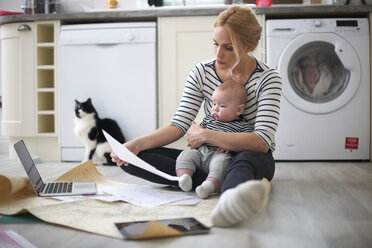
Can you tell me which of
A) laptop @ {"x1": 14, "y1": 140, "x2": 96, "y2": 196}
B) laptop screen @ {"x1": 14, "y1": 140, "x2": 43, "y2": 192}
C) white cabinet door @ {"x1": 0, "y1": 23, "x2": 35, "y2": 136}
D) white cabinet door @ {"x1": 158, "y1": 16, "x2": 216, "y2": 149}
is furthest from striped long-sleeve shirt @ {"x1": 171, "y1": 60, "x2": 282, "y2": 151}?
white cabinet door @ {"x1": 0, "y1": 23, "x2": 35, "y2": 136}

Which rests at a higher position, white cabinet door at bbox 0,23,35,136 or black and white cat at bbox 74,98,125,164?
white cabinet door at bbox 0,23,35,136

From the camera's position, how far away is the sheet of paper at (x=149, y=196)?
1.32 meters

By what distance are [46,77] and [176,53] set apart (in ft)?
3.27

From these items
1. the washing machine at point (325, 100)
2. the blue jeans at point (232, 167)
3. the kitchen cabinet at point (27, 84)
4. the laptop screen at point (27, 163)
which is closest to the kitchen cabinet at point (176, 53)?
the washing machine at point (325, 100)

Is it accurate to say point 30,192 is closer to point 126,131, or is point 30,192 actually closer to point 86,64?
point 126,131

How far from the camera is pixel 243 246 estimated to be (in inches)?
36.8

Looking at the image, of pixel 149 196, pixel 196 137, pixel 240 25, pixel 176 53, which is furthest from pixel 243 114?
pixel 176 53

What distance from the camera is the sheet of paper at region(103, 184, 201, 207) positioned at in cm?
132

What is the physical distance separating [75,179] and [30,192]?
0.30m

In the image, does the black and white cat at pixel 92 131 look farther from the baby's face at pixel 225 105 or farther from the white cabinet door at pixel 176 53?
the baby's face at pixel 225 105

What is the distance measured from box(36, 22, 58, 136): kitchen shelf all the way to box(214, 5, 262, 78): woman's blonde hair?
165 centimetres

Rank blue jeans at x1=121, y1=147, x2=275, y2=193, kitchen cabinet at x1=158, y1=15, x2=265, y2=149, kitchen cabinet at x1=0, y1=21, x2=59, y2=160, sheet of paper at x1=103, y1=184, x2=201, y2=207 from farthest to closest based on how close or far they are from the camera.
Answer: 1. kitchen cabinet at x1=0, y1=21, x2=59, y2=160
2. kitchen cabinet at x1=158, y1=15, x2=265, y2=149
3. sheet of paper at x1=103, y1=184, x2=201, y2=207
4. blue jeans at x1=121, y1=147, x2=275, y2=193

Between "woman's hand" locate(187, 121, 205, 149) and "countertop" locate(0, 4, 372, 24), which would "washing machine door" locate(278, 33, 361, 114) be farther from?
"woman's hand" locate(187, 121, 205, 149)

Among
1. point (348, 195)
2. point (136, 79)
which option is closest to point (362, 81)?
point (348, 195)
